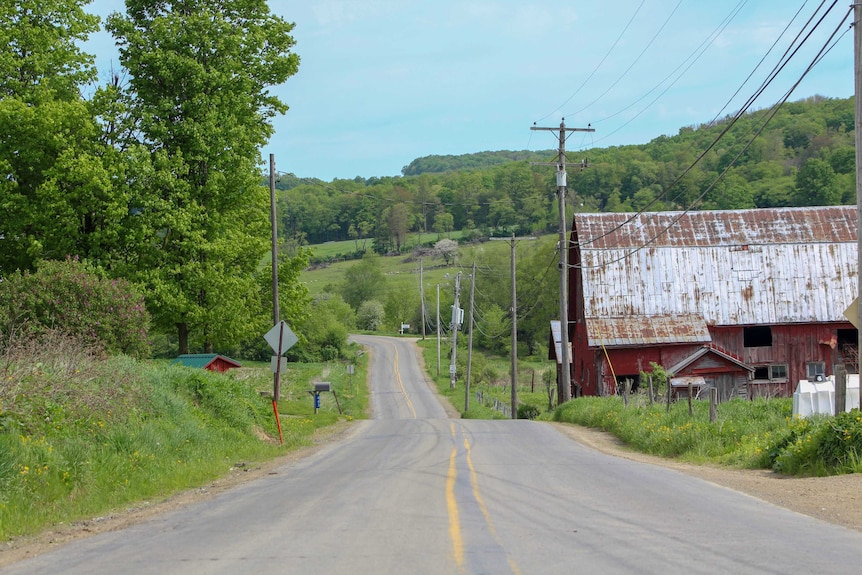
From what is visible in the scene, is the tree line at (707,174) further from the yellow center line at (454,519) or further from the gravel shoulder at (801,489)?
the yellow center line at (454,519)

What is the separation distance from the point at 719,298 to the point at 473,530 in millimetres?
37810

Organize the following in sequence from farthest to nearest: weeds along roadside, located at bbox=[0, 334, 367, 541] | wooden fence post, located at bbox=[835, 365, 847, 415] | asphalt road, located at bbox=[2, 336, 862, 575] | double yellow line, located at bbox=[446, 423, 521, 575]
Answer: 1. wooden fence post, located at bbox=[835, 365, 847, 415]
2. weeds along roadside, located at bbox=[0, 334, 367, 541]
3. double yellow line, located at bbox=[446, 423, 521, 575]
4. asphalt road, located at bbox=[2, 336, 862, 575]

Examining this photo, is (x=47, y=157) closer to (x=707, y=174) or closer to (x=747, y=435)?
(x=747, y=435)

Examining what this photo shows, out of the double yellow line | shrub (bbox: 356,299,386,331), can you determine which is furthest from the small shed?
shrub (bbox: 356,299,386,331)

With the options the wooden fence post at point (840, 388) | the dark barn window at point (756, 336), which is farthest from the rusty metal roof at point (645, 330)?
the wooden fence post at point (840, 388)

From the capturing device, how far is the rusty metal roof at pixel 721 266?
43.9 m

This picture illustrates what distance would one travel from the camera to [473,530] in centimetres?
940

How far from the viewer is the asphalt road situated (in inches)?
304

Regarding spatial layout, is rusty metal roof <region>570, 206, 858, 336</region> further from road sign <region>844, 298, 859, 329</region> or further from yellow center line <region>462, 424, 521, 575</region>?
road sign <region>844, 298, 859, 329</region>

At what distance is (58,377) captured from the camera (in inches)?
617

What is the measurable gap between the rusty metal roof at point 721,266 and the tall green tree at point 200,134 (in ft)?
61.4

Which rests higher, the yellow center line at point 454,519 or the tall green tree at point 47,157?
the tall green tree at point 47,157

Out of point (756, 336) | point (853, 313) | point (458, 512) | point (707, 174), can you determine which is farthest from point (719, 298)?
point (458, 512)

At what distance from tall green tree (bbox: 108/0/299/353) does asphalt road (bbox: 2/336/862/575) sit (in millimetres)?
17762
